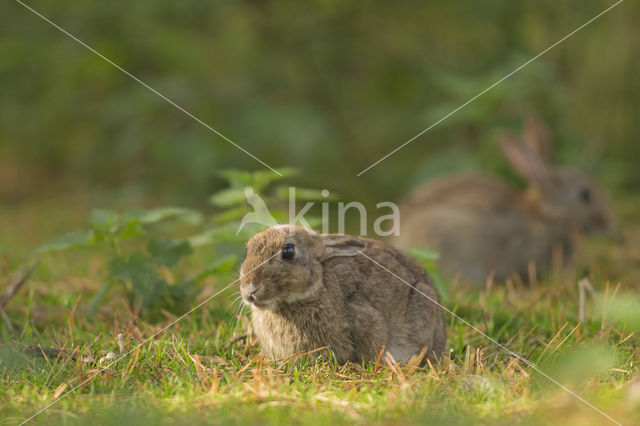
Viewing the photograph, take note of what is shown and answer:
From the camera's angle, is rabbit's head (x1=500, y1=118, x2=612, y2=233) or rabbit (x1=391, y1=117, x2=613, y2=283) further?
rabbit's head (x1=500, y1=118, x2=612, y2=233)

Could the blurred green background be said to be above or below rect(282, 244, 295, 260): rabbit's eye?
above

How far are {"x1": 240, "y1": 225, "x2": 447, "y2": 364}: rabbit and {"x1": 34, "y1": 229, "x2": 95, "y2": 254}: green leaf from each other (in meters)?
1.16

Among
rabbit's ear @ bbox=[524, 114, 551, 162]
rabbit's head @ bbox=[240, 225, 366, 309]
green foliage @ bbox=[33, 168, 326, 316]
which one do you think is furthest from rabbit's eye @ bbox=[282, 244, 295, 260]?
rabbit's ear @ bbox=[524, 114, 551, 162]

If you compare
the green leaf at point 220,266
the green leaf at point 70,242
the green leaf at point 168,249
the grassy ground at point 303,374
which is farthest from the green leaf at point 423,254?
the green leaf at point 70,242

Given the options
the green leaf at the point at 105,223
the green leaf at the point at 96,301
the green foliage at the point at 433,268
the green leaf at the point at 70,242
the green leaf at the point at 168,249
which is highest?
the green leaf at the point at 105,223

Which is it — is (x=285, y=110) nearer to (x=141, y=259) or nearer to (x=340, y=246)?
(x=141, y=259)

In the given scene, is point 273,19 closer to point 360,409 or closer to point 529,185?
point 529,185

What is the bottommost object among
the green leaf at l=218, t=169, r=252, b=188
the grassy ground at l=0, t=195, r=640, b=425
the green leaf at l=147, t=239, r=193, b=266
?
the grassy ground at l=0, t=195, r=640, b=425

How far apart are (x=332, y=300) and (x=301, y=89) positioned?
6.14 meters

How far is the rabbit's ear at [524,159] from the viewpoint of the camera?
6871 mm

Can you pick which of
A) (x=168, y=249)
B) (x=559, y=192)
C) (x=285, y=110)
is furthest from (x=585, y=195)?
(x=168, y=249)

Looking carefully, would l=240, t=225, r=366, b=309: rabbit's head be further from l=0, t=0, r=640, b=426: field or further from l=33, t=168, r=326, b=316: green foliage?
l=0, t=0, r=640, b=426: field

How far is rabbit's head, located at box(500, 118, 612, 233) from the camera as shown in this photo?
689 cm

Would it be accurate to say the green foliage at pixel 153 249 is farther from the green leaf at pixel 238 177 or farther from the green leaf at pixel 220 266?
the green leaf at pixel 238 177
